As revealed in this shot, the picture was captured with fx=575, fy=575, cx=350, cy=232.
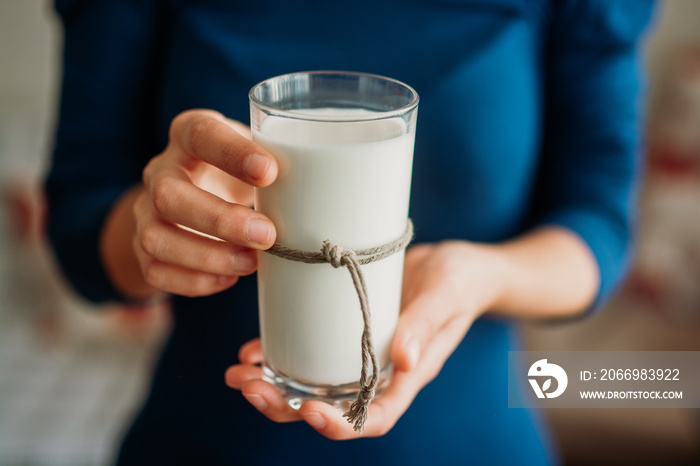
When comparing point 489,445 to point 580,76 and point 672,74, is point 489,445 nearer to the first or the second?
point 580,76

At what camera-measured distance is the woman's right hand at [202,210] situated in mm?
466

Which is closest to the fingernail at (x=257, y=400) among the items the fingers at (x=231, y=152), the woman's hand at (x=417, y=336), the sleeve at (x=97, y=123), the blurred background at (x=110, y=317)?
the woman's hand at (x=417, y=336)

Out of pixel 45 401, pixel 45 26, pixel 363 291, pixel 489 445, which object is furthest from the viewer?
pixel 45 26

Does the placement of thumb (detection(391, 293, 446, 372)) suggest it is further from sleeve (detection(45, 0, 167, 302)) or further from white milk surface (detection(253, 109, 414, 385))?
sleeve (detection(45, 0, 167, 302))

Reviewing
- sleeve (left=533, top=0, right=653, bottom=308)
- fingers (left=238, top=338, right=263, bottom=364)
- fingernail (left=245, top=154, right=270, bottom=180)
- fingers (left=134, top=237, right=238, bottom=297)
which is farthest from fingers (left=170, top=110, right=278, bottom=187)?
sleeve (left=533, top=0, right=653, bottom=308)

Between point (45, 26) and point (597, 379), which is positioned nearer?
point (597, 379)

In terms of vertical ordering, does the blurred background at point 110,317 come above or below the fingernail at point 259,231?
below

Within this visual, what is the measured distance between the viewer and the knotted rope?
19.0 inches

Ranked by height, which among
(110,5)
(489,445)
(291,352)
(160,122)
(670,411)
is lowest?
(670,411)

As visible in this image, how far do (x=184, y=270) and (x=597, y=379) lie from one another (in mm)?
590

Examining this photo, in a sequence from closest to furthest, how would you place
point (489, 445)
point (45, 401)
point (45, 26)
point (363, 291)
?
point (363, 291) < point (489, 445) < point (45, 401) < point (45, 26)

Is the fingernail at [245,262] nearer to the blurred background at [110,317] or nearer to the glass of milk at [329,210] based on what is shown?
the glass of milk at [329,210]

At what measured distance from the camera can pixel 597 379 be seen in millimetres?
806

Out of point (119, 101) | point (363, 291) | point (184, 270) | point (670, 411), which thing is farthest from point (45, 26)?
point (670, 411)
